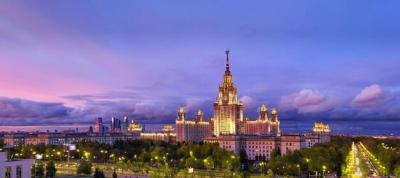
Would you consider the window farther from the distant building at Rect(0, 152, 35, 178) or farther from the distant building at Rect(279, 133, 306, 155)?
the distant building at Rect(279, 133, 306, 155)

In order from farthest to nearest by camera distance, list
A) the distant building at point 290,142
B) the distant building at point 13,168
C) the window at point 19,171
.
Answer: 1. the distant building at point 290,142
2. the window at point 19,171
3. the distant building at point 13,168

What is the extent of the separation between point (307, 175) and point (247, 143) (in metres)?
71.0

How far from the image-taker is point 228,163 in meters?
111

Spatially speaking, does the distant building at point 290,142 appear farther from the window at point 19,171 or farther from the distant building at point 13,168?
the window at point 19,171

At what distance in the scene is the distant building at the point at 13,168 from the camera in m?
45.1

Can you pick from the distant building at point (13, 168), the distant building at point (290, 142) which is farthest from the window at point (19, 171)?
the distant building at point (290, 142)

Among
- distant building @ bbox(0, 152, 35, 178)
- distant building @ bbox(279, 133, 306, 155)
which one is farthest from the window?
distant building @ bbox(279, 133, 306, 155)

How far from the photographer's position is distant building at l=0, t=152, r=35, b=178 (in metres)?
45.1

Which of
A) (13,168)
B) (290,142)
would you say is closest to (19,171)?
(13,168)

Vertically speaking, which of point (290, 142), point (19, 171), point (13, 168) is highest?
point (290, 142)

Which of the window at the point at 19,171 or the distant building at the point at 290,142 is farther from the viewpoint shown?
the distant building at the point at 290,142

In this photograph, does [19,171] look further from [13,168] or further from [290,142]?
[290,142]

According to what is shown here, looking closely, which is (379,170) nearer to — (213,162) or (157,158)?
(213,162)

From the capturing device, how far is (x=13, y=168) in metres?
46.1
